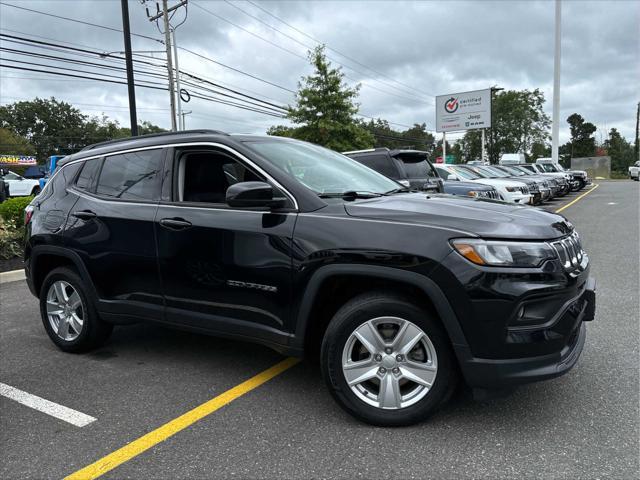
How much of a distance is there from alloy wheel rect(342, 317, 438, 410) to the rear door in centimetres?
161

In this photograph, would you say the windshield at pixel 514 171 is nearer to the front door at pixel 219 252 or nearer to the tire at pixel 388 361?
the front door at pixel 219 252

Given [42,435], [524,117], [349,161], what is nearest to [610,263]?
[349,161]

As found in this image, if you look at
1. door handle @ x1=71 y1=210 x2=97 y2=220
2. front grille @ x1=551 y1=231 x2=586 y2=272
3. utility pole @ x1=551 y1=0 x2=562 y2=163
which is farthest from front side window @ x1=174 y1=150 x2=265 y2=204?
utility pole @ x1=551 y1=0 x2=562 y2=163

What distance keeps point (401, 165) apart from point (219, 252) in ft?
22.0

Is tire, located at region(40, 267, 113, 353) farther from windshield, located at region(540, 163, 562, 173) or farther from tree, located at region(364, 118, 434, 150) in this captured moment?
tree, located at region(364, 118, 434, 150)

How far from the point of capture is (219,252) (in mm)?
3400

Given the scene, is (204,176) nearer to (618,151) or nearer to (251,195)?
(251,195)

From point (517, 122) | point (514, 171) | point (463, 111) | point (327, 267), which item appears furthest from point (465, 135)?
point (327, 267)

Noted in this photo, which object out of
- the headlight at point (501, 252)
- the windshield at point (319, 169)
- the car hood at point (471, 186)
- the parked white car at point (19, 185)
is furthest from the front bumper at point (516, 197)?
the parked white car at point (19, 185)

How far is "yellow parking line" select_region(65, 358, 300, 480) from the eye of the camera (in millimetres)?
2641

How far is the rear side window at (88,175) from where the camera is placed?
14.1ft

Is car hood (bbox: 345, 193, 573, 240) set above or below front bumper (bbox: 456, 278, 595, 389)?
above

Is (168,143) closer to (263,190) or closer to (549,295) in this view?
(263,190)

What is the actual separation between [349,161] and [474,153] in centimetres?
10199
